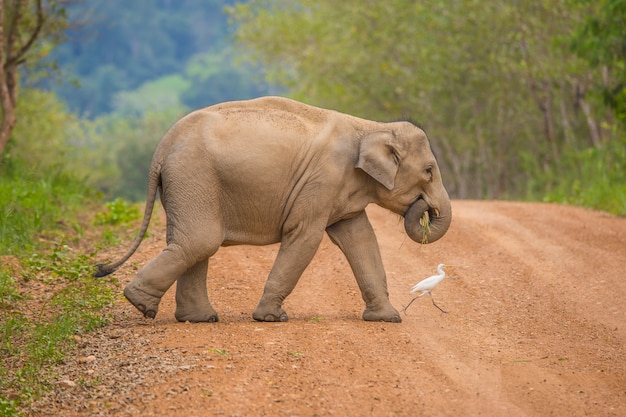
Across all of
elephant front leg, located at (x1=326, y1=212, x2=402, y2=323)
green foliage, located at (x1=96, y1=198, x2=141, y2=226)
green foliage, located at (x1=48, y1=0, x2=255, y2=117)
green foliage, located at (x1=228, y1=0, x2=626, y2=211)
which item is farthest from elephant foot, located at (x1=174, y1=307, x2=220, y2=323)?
green foliage, located at (x1=48, y1=0, x2=255, y2=117)

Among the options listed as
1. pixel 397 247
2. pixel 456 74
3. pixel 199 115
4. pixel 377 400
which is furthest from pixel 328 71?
pixel 377 400

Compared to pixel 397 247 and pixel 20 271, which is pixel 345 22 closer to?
pixel 397 247

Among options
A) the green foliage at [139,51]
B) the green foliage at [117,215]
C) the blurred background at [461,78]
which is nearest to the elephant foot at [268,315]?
the green foliage at [117,215]

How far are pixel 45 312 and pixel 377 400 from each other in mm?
3981

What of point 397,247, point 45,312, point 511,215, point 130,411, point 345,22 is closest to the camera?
point 130,411

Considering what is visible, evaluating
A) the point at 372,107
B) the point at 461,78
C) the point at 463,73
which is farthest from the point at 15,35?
the point at 372,107

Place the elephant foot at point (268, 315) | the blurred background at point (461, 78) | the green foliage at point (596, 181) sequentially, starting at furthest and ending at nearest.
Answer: the blurred background at point (461, 78) → the green foliage at point (596, 181) → the elephant foot at point (268, 315)

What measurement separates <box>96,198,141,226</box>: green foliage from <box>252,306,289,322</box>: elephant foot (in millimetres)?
6280

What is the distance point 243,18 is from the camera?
3528 cm

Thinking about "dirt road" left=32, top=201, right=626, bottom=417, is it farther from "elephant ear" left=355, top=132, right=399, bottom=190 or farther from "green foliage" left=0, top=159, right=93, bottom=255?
"green foliage" left=0, top=159, right=93, bottom=255

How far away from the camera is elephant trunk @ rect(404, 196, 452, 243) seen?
923 centimetres

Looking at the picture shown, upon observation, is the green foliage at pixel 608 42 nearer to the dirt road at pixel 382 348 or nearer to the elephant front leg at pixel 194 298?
the dirt road at pixel 382 348

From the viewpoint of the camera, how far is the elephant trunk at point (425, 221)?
9.23m

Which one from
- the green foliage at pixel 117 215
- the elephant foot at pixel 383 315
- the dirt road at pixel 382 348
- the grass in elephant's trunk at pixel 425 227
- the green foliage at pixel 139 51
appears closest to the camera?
the dirt road at pixel 382 348
